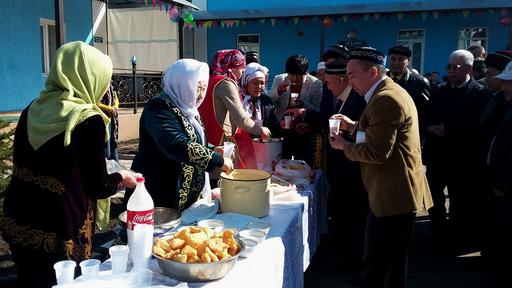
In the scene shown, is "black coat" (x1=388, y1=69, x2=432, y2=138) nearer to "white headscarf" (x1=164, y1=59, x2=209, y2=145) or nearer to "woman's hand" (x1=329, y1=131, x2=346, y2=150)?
"woman's hand" (x1=329, y1=131, x2=346, y2=150)

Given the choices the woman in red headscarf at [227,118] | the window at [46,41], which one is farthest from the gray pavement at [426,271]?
the window at [46,41]

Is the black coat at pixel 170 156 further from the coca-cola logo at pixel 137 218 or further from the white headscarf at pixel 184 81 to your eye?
the coca-cola logo at pixel 137 218

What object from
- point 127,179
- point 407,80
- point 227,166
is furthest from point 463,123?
point 127,179

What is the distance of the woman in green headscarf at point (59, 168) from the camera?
177 cm

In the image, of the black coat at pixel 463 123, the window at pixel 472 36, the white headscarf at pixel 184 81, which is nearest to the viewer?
the white headscarf at pixel 184 81

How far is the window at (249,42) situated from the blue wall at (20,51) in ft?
25.9

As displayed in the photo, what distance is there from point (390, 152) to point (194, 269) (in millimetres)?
1419

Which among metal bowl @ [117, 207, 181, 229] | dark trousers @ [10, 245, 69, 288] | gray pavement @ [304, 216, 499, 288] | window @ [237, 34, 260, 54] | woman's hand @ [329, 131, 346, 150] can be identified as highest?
window @ [237, 34, 260, 54]

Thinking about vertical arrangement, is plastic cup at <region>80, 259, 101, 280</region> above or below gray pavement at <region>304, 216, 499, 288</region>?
above

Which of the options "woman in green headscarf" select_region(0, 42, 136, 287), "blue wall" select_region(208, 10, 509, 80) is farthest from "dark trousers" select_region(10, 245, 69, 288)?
"blue wall" select_region(208, 10, 509, 80)

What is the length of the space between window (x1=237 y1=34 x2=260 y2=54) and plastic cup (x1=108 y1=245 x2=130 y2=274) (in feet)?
49.1

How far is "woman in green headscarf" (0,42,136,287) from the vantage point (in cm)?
177

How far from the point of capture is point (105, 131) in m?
1.85

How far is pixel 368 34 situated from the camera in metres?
14.8
